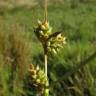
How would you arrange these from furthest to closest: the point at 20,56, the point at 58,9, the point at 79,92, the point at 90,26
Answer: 1. the point at 58,9
2. the point at 90,26
3. the point at 20,56
4. the point at 79,92

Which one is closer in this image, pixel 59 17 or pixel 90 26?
pixel 90 26

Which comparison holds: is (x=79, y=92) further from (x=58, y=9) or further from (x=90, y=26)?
(x=58, y=9)

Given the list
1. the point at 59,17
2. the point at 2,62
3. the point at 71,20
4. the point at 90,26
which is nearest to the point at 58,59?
the point at 2,62

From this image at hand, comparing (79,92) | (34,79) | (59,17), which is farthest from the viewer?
(59,17)

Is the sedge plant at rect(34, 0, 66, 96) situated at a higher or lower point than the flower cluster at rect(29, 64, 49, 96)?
higher

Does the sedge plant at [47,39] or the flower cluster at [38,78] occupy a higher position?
the sedge plant at [47,39]

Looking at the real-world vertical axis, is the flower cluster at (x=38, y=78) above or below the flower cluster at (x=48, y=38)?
below

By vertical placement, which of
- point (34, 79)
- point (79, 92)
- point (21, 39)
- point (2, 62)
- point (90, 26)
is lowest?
point (34, 79)

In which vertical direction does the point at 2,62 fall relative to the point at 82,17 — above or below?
below
